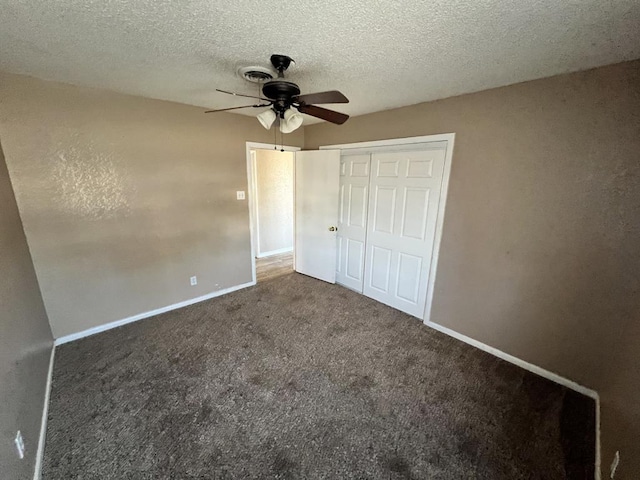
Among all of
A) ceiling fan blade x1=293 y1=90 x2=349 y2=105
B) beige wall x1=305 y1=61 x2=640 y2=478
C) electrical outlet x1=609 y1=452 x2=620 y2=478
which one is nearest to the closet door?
beige wall x1=305 y1=61 x2=640 y2=478

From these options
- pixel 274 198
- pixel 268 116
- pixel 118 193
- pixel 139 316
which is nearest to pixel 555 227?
pixel 268 116

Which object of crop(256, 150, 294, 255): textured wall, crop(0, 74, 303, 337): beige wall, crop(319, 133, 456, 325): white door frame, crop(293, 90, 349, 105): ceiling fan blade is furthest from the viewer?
crop(256, 150, 294, 255): textured wall

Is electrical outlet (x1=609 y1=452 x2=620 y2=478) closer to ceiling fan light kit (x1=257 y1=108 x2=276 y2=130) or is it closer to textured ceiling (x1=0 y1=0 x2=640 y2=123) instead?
textured ceiling (x1=0 y1=0 x2=640 y2=123)

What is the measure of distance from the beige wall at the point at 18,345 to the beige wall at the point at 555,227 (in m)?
2.80

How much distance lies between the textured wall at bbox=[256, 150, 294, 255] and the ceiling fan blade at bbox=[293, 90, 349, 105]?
130 inches

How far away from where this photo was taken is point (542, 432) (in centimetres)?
166

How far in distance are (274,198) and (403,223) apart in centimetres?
305

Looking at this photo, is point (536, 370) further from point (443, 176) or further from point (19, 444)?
point (19, 444)

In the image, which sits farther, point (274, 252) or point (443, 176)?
point (274, 252)

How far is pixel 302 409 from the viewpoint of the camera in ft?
5.89

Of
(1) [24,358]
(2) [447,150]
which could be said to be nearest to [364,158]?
(2) [447,150]

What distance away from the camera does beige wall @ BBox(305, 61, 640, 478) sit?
166 cm

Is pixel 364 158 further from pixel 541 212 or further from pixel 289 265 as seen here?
pixel 289 265

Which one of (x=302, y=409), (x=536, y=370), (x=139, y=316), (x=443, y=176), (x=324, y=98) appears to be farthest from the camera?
(x=139, y=316)
